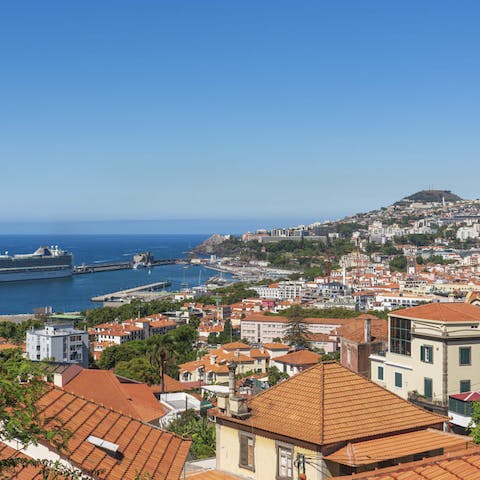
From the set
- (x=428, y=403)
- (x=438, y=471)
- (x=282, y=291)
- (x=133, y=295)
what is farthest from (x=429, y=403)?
(x=133, y=295)

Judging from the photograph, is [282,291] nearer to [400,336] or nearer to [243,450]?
[400,336]

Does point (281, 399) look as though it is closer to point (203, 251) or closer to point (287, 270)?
point (287, 270)

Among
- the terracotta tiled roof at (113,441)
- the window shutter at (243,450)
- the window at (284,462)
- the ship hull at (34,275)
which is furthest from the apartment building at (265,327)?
the ship hull at (34,275)

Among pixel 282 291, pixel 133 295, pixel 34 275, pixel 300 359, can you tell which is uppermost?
pixel 300 359

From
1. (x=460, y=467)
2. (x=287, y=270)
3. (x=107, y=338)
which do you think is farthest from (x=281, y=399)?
(x=287, y=270)

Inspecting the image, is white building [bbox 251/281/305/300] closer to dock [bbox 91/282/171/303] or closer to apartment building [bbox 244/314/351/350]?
dock [bbox 91/282/171/303]
